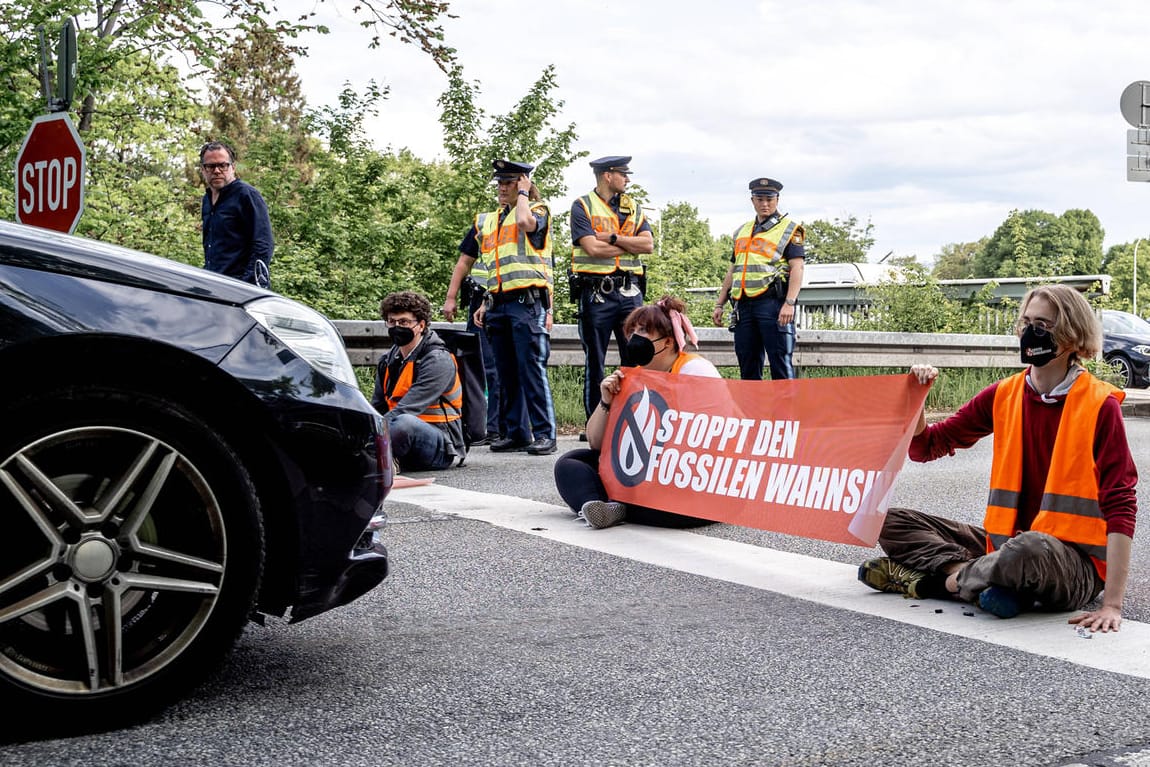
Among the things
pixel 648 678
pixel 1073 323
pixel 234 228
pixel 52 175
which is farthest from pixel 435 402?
pixel 648 678

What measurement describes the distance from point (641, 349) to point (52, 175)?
4.48 metres

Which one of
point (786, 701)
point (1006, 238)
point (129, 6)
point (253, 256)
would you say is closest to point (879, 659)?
point (786, 701)

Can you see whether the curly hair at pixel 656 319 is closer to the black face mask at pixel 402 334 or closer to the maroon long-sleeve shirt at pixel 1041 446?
the maroon long-sleeve shirt at pixel 1041 446

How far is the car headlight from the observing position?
3.35 metres

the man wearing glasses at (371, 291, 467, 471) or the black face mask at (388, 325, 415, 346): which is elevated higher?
the black face mask at (388, 325, 415, 346)

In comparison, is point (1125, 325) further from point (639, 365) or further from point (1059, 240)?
point (1059, 240)

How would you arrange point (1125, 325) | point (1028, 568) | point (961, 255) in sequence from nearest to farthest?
1. point (1028, 568)
2. point (1125, 325)
3. point (961, 255)

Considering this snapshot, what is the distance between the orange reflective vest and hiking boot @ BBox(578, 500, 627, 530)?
2.41m

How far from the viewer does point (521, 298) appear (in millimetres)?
10062

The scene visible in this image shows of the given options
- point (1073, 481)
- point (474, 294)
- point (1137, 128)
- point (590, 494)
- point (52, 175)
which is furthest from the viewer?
point (1137, 128)

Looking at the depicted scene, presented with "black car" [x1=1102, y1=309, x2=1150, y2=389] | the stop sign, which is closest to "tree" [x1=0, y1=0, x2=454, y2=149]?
the stop sign

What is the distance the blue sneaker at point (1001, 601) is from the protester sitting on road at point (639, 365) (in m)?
2.20

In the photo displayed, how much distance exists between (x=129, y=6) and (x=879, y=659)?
14.1 meters

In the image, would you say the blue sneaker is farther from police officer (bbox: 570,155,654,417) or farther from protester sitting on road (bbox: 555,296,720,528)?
Result: police officer (bbox: 570,155,654,417)
